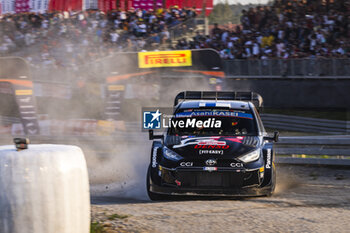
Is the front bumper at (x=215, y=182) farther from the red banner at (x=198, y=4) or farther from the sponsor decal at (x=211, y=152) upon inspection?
the red banner at (x=198, y=4)

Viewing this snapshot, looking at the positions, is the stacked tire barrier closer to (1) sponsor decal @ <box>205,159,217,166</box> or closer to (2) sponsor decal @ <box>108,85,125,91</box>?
(1) sponsor decal @ <box>205,159,217,166</box>

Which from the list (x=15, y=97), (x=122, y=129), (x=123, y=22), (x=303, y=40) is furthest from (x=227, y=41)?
(x=15, y=97)

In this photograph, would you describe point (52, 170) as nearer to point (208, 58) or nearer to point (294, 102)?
point (208, 58)

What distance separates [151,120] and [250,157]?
6852mm

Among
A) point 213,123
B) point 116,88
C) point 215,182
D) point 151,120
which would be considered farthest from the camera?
point 116,88

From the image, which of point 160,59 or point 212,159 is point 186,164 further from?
point 160,59

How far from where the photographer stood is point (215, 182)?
7.51 metres

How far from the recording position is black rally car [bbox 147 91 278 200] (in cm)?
752

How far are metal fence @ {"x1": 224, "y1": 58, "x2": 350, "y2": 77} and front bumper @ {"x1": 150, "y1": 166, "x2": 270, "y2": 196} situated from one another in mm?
14621

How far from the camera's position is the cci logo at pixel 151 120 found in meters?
14.1

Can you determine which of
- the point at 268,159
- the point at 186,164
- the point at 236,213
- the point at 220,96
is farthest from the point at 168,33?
the point at 236,213

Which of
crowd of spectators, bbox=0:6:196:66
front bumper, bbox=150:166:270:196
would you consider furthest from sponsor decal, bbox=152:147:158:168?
crowd of spectators, bbox=0:6:196:66

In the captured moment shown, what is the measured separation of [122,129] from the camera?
16.5 m

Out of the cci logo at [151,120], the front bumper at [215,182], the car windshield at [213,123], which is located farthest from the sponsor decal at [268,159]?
the cci logo at [151,120]
